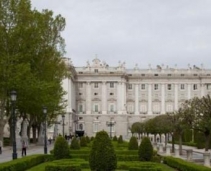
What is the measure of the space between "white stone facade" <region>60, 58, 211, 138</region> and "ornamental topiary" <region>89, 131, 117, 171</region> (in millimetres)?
100799

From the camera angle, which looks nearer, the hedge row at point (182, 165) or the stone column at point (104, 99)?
the hedge row at point (182, 165)

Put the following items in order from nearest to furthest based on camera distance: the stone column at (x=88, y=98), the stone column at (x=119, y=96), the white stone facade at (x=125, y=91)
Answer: the white stone facade at (x=125, y=91)
the stone column at (x=119, y=96)
the stone column at (x=88, y=98)

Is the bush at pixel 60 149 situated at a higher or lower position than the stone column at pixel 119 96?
lower

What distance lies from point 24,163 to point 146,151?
27.4 ft

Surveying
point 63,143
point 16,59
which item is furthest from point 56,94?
point 63,143

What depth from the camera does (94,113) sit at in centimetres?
12744

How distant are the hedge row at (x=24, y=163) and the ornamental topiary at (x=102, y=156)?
3752mm

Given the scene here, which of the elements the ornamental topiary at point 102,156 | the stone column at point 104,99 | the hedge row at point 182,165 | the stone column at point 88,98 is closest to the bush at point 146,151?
the hedge row at point 182,165

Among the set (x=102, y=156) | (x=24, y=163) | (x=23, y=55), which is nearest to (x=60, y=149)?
(x=24, y=163)

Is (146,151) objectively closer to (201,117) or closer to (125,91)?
(201,117)

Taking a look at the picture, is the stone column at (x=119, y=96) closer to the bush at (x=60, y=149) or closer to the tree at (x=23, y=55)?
the tree at (x=23, y=55)

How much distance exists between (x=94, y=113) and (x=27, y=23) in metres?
79.8

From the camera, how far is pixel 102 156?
21594mm

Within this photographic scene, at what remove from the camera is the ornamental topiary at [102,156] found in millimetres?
21562
